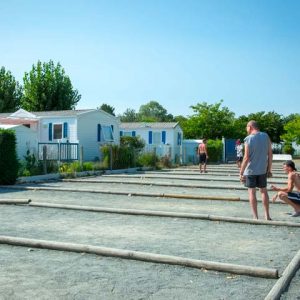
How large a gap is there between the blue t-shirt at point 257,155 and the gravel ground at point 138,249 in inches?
41.1

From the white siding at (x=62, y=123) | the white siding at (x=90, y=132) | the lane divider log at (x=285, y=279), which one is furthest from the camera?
the white siding at (x=90, y=132)

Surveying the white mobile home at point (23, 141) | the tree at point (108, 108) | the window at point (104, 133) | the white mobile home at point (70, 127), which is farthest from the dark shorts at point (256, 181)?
the tree at point (108, 108)

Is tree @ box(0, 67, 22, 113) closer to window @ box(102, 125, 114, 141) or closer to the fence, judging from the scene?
window @ box(102, 125, 114, 141)

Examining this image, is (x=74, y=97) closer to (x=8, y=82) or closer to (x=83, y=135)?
(x=8, y=82)

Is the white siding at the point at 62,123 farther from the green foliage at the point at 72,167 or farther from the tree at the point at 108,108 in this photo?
the tree at the point at 108,108

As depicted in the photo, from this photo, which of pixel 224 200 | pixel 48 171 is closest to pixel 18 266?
pixel 224 200

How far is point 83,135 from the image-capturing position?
1096 inches

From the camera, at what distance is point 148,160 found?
27172mm

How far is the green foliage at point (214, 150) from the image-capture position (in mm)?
37728

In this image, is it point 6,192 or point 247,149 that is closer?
point 247,149

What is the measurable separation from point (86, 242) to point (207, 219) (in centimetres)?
275

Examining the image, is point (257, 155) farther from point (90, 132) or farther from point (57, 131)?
point (90, 132)

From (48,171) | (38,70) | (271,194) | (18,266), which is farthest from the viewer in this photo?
(38,70)

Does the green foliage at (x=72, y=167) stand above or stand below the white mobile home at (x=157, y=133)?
below
